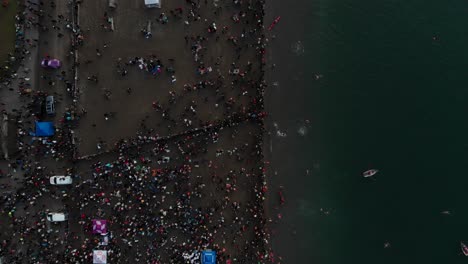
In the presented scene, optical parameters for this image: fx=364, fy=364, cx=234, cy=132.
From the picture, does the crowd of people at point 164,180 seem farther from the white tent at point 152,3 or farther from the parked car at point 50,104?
the white tent at point 152,3

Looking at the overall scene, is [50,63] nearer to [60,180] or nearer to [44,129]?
[44,129]

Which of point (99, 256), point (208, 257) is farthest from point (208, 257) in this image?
point (99, 256)

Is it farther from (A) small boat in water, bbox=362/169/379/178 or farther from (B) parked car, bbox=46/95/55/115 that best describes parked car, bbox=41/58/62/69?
(A) small boat in water, bbox=362/169/379/178

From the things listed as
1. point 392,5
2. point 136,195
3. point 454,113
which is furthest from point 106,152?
point 454,113

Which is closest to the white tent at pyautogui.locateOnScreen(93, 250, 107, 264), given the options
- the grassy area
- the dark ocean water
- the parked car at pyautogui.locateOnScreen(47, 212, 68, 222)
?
the parked car at pyautogui.locateOnScreen(47, 212, 68, 222)

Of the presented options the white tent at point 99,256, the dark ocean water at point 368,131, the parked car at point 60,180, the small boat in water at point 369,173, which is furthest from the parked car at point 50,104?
the small boat in water at point 369,173

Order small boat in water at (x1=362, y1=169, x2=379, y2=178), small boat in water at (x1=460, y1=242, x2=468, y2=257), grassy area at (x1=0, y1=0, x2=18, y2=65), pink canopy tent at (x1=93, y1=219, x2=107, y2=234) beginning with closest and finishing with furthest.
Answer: grassy area at (x1=0, y1=0, x2=18, y2=65) → pink canopy tent at (x1=93, y1=219, x2=107, y2=234) → small boat in water at (x1=460, y1=242, x2=468, y2=257) → small boat in water at (x1=362, y1=169, x2=379, y2=178)
